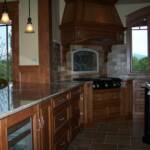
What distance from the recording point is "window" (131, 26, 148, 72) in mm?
6668

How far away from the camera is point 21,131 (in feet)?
8.00

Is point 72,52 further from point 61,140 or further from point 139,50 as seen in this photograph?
point 61,140

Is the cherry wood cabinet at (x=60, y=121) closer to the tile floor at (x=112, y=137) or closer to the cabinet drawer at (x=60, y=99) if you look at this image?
the cabinet drawer at (x=60, y=99)

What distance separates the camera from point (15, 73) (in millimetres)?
5762

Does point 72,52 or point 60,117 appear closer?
point 60,117

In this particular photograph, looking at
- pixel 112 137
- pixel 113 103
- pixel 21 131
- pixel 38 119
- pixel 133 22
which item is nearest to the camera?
pixel 21 131

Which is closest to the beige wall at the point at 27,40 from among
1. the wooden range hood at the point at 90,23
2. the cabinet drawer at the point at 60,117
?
the wooden range hood at the point at 90,23

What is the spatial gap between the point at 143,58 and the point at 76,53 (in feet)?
5.10

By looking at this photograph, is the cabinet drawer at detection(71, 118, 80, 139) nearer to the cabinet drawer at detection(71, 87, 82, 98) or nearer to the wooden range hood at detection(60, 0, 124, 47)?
the cabinet drawer at detection(71, 87, 82, 98)

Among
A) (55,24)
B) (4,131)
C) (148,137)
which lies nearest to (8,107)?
(4,131)

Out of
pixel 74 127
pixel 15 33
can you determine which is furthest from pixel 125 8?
pixel 74 127

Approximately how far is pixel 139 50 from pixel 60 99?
144 inches

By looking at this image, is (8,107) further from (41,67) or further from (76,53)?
(76,53)

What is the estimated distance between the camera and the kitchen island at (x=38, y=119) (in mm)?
2178
